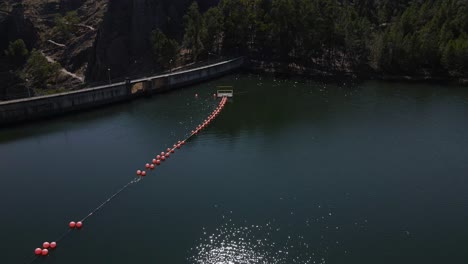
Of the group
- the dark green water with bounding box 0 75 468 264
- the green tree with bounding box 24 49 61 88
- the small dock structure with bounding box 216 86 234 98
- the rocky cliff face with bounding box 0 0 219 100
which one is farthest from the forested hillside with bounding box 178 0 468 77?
the green tree with bounding box 24 49 61 88

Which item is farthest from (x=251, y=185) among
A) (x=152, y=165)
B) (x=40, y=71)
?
(x=40, y=71)

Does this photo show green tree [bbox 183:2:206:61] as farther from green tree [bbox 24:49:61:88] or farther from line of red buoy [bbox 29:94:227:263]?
green tree [bbox 24:49:61:88]

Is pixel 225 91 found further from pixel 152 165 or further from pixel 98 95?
pixel 152 165

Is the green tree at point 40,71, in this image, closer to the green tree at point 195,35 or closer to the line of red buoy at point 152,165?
the green tree at point 195,35

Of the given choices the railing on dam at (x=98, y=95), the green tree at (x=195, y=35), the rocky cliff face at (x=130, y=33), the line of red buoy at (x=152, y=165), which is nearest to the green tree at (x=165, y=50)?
the green tree at (x=195, y=35)

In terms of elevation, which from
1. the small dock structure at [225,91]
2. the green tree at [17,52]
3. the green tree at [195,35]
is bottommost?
the small dock structure at [225,91]

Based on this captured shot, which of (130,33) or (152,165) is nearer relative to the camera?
(152,165)
